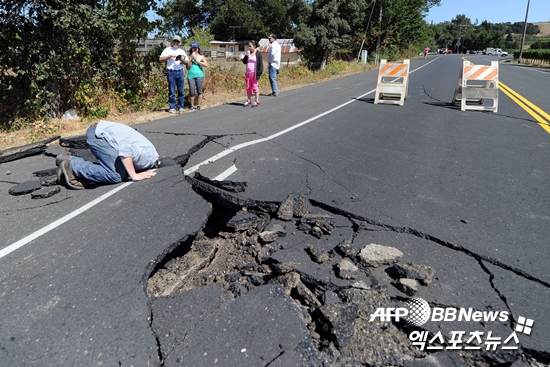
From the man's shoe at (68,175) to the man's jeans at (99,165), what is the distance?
0.05 m

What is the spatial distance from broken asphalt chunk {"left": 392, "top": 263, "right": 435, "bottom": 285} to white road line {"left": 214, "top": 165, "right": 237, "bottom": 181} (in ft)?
8.74

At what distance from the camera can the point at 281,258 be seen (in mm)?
3336

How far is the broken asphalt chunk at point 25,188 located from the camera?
480cm

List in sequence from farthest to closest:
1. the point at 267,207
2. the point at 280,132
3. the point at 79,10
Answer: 1. the point at 79,10
2. the point at 280,132
3. the point at 267,207

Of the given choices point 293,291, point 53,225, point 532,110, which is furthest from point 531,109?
point 53,225

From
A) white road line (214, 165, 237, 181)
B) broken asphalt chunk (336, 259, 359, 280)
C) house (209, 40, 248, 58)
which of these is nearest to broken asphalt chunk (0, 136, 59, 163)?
white road line (214, 165, 237, 181)

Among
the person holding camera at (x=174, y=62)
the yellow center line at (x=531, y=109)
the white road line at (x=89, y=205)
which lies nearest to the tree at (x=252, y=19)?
the yellow center line at (x=531, y=109)

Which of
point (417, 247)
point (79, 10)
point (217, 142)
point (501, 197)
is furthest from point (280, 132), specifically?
point (79, 10)

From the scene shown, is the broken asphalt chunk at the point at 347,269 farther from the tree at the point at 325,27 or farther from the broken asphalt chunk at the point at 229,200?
the tree at the point at 325,27

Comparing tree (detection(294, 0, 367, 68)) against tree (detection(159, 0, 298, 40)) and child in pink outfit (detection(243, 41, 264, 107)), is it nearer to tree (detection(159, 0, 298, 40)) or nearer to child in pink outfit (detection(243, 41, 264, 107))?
child in pink outfit (detection(243, 41, 264, 107))

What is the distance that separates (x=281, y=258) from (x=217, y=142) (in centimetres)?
395

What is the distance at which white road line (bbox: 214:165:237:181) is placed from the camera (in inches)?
200

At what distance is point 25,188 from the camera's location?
4.84m

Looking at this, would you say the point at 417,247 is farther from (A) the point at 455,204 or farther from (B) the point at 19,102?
(B) the point at 19,102
